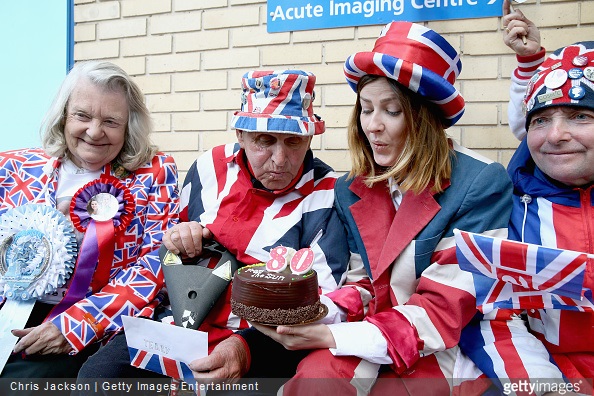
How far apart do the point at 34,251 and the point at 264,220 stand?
1.05 m

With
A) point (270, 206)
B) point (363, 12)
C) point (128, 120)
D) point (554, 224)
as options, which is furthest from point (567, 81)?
point (128, 120)

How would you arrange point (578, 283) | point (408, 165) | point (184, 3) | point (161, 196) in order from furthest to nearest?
point (184, 3)
point (161, 196)
point (408, 165)
point (578, 283)

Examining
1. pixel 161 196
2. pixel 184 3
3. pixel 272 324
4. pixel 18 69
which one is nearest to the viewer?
pixel 272 324

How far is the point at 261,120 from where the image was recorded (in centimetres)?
239

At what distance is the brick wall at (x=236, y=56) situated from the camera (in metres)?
3.16

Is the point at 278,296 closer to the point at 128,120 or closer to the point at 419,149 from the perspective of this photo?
the point at 419,149

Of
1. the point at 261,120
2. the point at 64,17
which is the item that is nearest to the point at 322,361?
the point at 261,120

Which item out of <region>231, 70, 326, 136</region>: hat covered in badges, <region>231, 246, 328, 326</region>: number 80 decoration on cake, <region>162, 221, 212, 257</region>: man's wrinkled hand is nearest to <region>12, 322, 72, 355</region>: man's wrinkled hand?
<region>162, 221, 212, 257</region>: man's wrinkled hand

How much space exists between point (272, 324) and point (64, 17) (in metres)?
3.35

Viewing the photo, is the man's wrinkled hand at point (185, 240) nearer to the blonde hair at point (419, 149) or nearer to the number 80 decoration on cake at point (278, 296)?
the number 80 decoration on cake at point (278, 296)

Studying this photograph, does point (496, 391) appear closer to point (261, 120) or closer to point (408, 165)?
point (408, 165)

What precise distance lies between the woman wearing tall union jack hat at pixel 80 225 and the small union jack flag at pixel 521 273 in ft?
4.82

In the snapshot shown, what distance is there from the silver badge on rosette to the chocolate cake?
1018mm

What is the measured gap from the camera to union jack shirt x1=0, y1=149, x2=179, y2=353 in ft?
8.28
